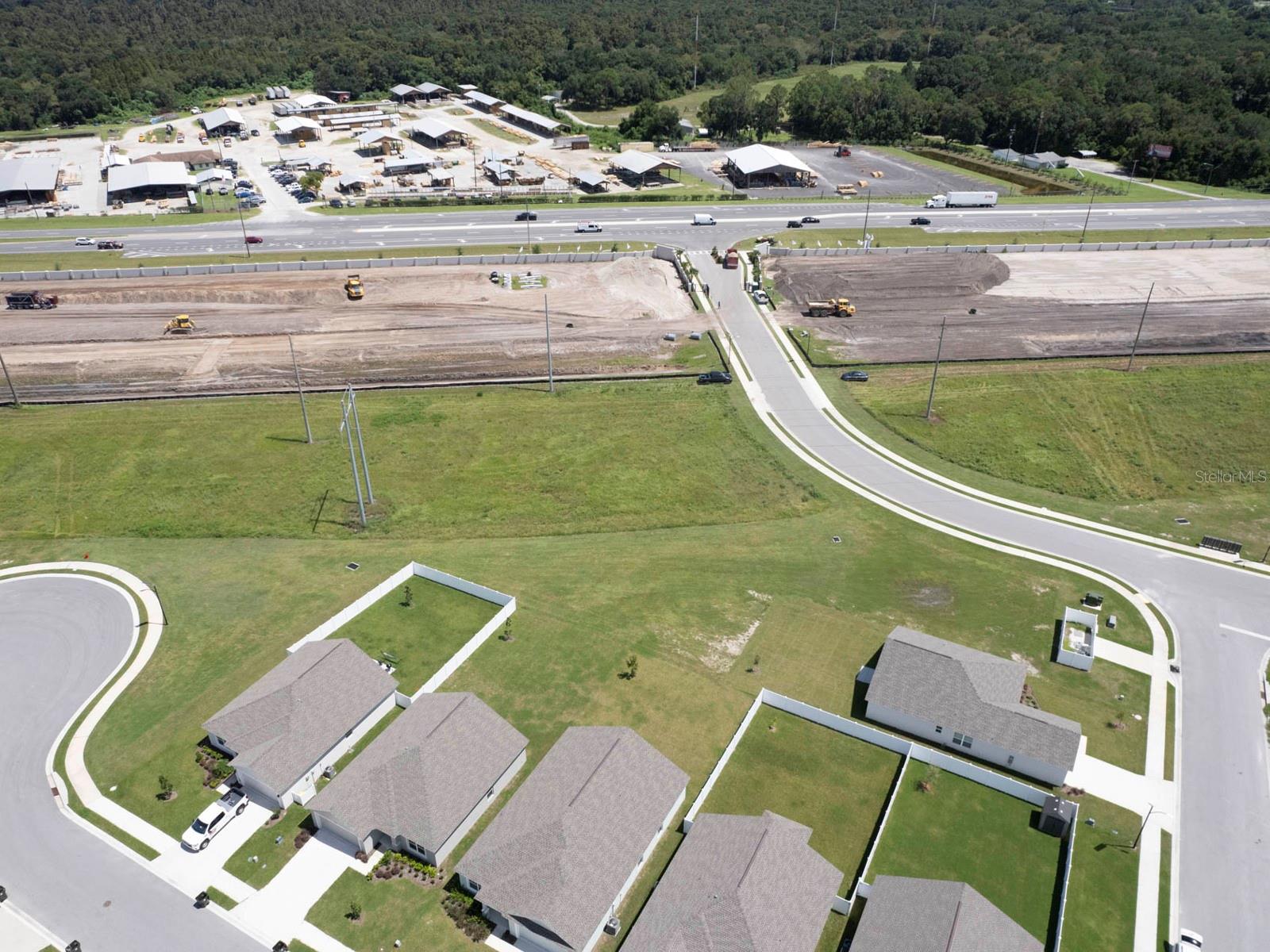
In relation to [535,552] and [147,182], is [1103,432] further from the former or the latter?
[147,182]

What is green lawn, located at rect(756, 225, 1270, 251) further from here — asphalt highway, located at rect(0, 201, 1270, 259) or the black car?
the black car

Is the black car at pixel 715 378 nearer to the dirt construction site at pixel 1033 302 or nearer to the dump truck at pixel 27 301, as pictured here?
the dirt construction site at pixel 1033 302

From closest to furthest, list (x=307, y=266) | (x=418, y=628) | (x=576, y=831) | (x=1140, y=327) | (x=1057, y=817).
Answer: (x=576, y=831)
(x=1057, y=817)
(x=418, y=628)
(x=1140, y=327)
(x=307, y=266)

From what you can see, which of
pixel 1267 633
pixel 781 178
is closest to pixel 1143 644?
pixel 1267 633

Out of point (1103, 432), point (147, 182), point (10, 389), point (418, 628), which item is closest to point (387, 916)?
point (418, 628)

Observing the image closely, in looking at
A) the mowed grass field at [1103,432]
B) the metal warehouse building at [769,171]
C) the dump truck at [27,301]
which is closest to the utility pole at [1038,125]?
the metal warehouse building at [769,171]

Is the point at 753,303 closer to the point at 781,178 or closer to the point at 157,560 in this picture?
the point at 781,178
